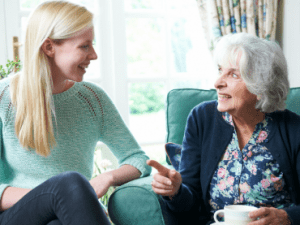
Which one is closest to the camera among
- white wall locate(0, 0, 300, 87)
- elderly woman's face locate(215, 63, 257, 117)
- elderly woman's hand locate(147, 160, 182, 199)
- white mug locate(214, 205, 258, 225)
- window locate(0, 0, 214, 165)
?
white mug locate(214, 205, 258, 225)

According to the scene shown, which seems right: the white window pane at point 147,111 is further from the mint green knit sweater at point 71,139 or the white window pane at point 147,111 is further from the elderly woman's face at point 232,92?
the elderly woman's face at point 232,92

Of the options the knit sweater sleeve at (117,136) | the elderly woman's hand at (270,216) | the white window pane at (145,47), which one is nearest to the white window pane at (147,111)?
the white window pane at (145,47)

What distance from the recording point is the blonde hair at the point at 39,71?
125cm

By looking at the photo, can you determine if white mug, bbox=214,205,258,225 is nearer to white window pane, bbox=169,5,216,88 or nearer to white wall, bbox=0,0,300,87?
white wall, bbox=0,0,300,87

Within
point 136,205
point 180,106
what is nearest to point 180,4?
point 180,106

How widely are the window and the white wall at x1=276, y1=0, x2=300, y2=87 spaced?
0.62 m

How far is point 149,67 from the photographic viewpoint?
2846mm

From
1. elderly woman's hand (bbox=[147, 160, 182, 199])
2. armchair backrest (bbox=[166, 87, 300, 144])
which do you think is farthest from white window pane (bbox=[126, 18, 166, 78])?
elderly woman's hand (bbox=[147, 160, 182, 199])

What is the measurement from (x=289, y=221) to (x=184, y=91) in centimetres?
87

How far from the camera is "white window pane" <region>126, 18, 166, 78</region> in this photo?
2.76 metres

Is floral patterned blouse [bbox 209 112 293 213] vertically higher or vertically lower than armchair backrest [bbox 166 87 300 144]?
lower

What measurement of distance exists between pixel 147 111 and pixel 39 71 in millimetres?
1669

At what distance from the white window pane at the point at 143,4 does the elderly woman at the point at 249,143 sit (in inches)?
63.3

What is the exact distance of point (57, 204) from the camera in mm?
1071
